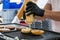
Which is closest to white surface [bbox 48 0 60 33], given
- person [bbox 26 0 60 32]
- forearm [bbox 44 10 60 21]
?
person [bbox 26 0 60 32]

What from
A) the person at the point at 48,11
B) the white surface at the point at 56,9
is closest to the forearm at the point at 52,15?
the person at the point at 48,11

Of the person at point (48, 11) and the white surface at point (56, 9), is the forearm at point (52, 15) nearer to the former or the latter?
the person at point (48, 11)

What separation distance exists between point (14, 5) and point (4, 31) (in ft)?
4.46

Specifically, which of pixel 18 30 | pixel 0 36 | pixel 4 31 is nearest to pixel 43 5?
pixel 18 30

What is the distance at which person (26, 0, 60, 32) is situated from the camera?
1312mm

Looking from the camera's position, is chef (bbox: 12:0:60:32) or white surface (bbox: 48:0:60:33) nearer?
chef (bbox: 12:0:60:32)

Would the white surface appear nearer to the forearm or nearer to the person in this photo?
the person

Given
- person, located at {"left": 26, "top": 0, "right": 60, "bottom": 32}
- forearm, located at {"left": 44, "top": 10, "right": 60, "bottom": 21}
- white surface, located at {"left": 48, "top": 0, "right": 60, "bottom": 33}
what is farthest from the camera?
white surface, located at {"left": 48, "top": 0, "right": 60, "bottom": 33}

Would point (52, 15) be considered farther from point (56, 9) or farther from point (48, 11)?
point (56, 9)

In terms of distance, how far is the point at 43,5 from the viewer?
1.97 meters

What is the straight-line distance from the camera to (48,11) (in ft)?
4.96

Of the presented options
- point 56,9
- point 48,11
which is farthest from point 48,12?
point 56,9

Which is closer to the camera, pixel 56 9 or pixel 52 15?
pixel 52 15

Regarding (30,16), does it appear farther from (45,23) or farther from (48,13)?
(45,23)
